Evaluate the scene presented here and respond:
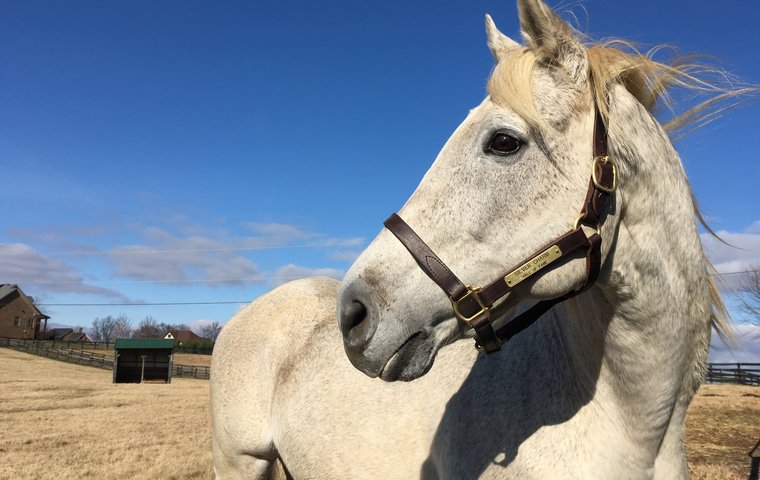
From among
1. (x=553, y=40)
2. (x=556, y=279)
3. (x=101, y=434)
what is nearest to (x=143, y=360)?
(x=101, y=434)

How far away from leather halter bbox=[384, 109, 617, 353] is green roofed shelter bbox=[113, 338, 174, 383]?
3297 cm

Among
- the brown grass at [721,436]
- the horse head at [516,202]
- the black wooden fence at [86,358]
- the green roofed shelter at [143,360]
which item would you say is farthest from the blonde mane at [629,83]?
the black wooden fence at [86,358]

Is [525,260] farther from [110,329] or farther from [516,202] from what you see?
[110,329]

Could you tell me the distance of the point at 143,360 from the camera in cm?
3178

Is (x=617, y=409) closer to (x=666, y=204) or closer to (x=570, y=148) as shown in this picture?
(x=666, y=204)

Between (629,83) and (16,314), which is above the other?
(16,314)

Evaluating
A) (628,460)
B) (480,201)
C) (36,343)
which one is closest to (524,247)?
(480,201)

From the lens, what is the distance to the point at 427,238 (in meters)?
1.88

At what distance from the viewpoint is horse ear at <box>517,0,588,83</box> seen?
6.45ft

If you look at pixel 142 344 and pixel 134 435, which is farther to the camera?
pixel 142 344

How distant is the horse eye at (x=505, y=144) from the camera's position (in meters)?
1.94

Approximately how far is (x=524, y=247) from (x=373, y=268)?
1.77ft

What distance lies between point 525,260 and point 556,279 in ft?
0.44

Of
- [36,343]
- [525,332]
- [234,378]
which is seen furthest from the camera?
[36,343]
